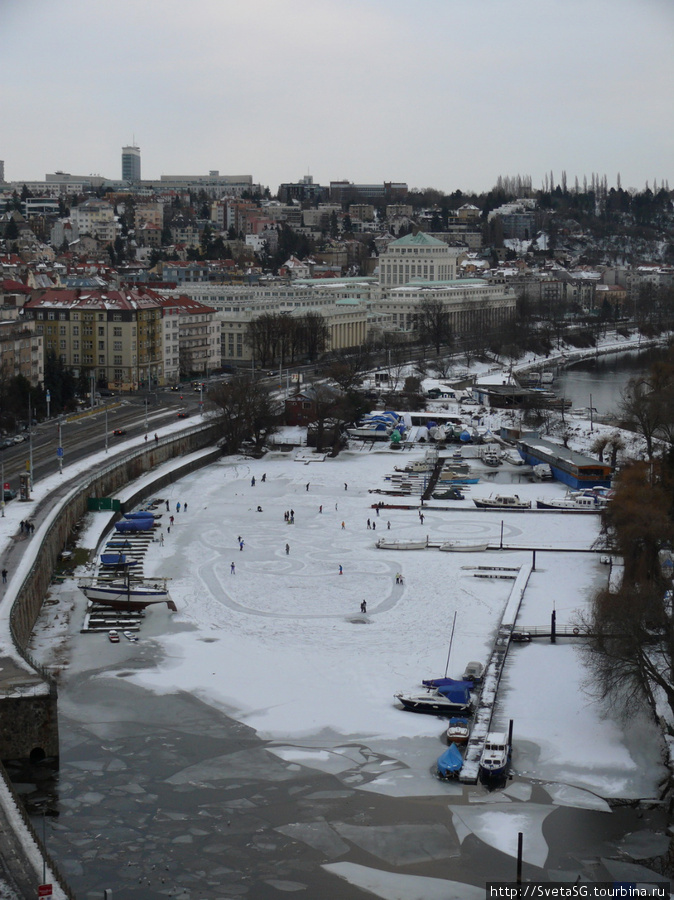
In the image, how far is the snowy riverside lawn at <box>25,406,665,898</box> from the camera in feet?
45.2

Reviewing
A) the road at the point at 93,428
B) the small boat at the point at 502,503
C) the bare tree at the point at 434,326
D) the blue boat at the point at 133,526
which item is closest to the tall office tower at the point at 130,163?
the bare tree at the point at 434,326

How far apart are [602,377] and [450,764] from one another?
41.9 metres

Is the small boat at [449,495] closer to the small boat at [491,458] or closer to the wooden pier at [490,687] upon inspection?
the small boat at [491,458]

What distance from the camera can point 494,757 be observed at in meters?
13.7

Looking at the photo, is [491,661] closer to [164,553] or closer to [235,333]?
[164,553]

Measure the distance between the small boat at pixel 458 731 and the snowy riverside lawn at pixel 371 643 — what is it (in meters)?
0.20

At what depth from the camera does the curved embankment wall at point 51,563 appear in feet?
45.3

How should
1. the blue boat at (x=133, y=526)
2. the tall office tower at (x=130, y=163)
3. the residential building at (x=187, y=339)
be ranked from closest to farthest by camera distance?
the blue boat at (x=133, y=526), the residential building at (x=187, y=339), the tall office tower at (x=130, y=163)

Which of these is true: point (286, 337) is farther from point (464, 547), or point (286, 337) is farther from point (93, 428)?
point (464, 547)

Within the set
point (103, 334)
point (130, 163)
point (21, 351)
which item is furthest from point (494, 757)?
point (130, 163)

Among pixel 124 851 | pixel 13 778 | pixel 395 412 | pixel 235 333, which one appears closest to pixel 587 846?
pixel 124 851

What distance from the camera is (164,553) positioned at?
75.4ft

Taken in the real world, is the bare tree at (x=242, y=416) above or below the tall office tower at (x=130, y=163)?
below

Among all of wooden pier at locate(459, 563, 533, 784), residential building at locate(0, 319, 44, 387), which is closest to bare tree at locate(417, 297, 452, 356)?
residential building at locate(0, 319, 44, 387)
